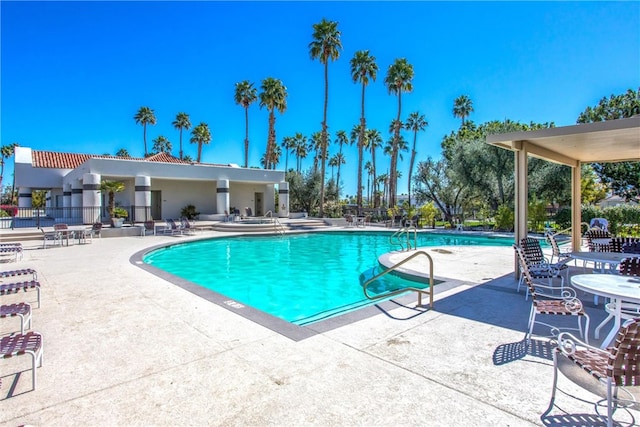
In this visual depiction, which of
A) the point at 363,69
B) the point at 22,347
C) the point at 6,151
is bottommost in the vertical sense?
the point at 22,347

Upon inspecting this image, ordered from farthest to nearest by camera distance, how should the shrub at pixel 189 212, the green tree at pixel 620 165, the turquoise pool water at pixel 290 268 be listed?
the shrub at pixel 189 212 → the green tree at pixel 620 165 → the turquoise pool water at pixel 290 268

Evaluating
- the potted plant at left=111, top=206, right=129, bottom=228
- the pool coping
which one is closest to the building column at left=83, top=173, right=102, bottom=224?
the potted plant at left=111, top=206, right=129, bottom=228

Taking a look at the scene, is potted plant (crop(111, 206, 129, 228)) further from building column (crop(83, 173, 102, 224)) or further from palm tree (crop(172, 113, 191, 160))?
palm tree (crop(172, 113, 191, 160))

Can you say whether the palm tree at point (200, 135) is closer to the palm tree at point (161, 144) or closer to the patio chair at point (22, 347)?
the palm tree at point (161, 144)

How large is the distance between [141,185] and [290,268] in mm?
14426

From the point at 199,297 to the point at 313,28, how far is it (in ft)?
97.2

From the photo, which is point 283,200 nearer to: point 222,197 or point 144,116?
point 222,197

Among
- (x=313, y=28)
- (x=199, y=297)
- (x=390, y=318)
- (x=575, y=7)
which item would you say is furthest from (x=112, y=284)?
(x=313, y=28)

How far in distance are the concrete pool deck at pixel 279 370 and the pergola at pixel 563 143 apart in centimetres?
229

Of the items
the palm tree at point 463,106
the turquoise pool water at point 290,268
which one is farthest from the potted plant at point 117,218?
the palm tree at point 463,106

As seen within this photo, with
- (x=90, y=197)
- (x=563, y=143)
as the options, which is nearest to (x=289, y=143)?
(x=90, y=197)

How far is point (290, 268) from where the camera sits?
36.1 feet

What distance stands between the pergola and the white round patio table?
8.58 ft

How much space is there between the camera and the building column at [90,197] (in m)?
19.1
